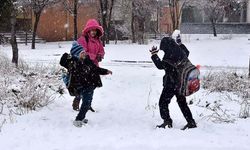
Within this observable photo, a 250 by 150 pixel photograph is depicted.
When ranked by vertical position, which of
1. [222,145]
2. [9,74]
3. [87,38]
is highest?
[87,38]

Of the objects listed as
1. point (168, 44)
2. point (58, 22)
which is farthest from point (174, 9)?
point (168, 44)

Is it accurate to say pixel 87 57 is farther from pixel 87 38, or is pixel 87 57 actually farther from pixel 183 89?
pixel 183 89

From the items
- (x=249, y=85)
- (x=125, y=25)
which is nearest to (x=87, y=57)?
(x=249, y=85)

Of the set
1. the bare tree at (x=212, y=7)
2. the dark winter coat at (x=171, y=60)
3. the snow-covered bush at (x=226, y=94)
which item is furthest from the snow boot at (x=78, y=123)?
the bare tree at (x=212, y=7)

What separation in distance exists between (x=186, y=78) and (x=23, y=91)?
322 centimetres

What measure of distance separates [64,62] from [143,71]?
7516mm

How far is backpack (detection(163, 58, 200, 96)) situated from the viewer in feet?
23.3

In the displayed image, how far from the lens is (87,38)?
7965 millimetres

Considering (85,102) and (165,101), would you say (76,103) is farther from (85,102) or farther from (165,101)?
(165,101)

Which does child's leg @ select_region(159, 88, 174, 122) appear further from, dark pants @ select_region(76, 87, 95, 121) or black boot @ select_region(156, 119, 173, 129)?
dark pants @ select_region(76, 87, 95, 121)

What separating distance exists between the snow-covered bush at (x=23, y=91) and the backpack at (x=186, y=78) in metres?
2.74

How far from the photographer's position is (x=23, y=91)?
8570 mm

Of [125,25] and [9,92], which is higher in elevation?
[125,25]

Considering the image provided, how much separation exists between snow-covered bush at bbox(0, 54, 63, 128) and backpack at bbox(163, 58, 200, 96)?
2.74m
